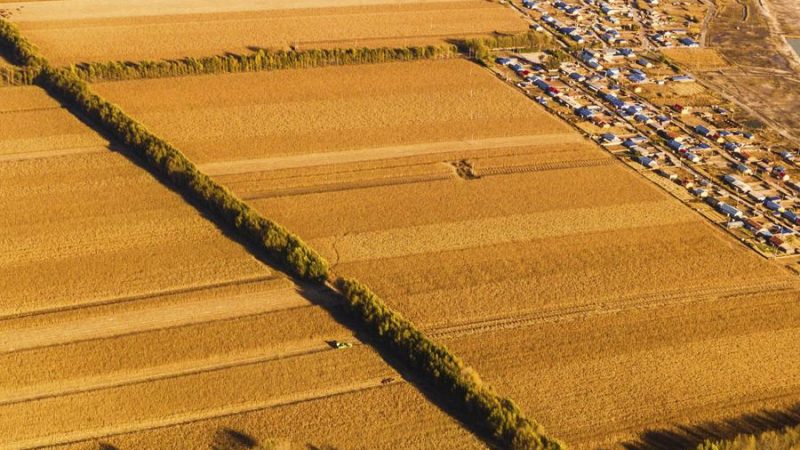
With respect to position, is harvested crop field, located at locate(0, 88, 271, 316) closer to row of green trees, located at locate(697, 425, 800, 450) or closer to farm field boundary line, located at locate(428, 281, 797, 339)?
farm field boundary line, located at locate(428, 281, 797, 339)

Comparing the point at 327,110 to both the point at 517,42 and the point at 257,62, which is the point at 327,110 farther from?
the point at 517,42

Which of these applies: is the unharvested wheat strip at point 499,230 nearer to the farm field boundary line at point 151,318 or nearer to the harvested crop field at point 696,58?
the farm field boundary line at point 151,318

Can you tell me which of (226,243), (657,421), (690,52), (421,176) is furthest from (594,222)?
(690,52)

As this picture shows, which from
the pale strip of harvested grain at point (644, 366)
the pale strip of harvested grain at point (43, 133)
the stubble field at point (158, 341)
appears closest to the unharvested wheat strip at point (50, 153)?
the pale strip of harvested grain at point (43, 133)

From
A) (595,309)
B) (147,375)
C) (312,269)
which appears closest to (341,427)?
(147,375)

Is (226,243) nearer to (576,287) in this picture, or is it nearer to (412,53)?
(576,287)

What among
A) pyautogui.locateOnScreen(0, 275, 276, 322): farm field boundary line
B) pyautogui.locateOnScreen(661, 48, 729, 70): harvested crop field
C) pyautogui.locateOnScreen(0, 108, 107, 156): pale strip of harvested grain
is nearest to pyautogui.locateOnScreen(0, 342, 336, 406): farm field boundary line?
pyautogui.locateOnScreen(0, 275, 276, 322): farm field boundary line
